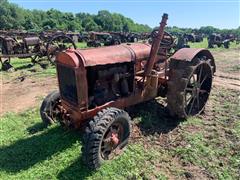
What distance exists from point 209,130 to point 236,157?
2.95 ft

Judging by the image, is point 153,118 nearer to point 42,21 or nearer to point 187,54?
point 187,54

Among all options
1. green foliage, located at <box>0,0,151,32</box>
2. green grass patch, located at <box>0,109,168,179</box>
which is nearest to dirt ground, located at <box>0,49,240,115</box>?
green grass patch, located at <box>0,109,168,179</box>

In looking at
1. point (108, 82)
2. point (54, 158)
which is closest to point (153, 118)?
point (108, 82)

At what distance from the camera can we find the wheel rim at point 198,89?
235 inches

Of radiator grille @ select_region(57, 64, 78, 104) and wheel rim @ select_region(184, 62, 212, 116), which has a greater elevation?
radiator grille @ select_region(57, 64, 78, 104)

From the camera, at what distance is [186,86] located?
5.48 meters

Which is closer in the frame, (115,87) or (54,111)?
(115,87)

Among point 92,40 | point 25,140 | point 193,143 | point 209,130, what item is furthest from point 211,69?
point 92,40

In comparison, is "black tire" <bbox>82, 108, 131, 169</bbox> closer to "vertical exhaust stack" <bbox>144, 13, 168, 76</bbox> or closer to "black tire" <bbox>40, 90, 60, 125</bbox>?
"vertical exhaust stack" <bbox>144, 13, 168, 76</bbox>

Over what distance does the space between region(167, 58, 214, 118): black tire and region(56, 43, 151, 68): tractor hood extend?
712mm

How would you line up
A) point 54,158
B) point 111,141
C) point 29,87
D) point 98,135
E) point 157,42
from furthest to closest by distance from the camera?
1. point 29,87
2. point 157,42
3. point 54,158
4. point 111,141
5. point 98,135

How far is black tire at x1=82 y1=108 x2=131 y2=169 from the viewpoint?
13.4 feet

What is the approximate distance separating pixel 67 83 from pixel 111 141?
122 cm

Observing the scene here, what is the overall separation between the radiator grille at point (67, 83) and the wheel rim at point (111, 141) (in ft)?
2.48
